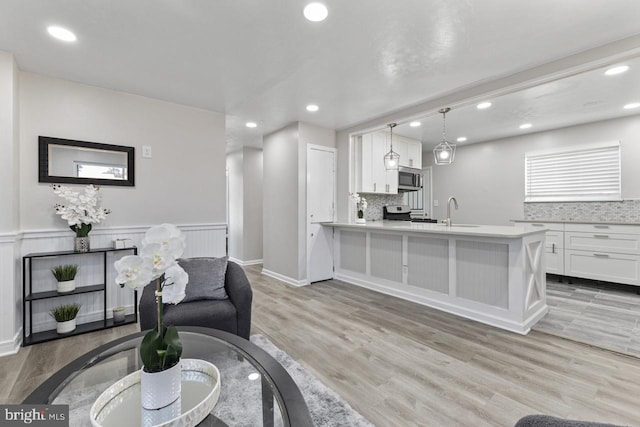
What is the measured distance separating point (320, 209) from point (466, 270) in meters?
2.22

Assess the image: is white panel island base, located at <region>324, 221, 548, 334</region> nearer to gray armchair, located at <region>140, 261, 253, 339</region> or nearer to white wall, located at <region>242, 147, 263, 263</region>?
gray armchair, located at <region>140, 261, 253, 339</region>

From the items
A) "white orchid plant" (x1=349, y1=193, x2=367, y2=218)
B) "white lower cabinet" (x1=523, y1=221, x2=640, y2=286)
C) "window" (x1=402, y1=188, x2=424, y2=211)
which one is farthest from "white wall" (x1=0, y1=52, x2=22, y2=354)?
"window" (x1=402, y1=188, x2=424, y2=211)

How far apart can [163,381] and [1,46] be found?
3.05 m

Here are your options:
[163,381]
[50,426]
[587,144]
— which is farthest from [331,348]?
[587,144]

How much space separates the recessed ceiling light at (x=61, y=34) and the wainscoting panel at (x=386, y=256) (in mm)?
3667

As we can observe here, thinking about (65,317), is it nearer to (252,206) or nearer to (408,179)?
(252,206)

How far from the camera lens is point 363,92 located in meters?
3.24

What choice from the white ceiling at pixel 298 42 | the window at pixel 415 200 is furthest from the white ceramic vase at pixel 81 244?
the window at pixel 415 200

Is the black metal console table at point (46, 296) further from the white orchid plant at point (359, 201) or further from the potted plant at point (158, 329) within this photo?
the white orchid plant at point (359, 201)

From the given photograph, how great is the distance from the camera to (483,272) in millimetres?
2916

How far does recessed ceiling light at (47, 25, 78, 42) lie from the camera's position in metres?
2.05

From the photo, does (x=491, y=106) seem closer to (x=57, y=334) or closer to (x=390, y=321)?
(x=390, y=321)

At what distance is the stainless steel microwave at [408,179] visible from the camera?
520 centimetres

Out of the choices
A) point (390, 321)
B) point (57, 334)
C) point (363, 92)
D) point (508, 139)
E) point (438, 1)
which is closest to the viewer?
point (438, 1)
